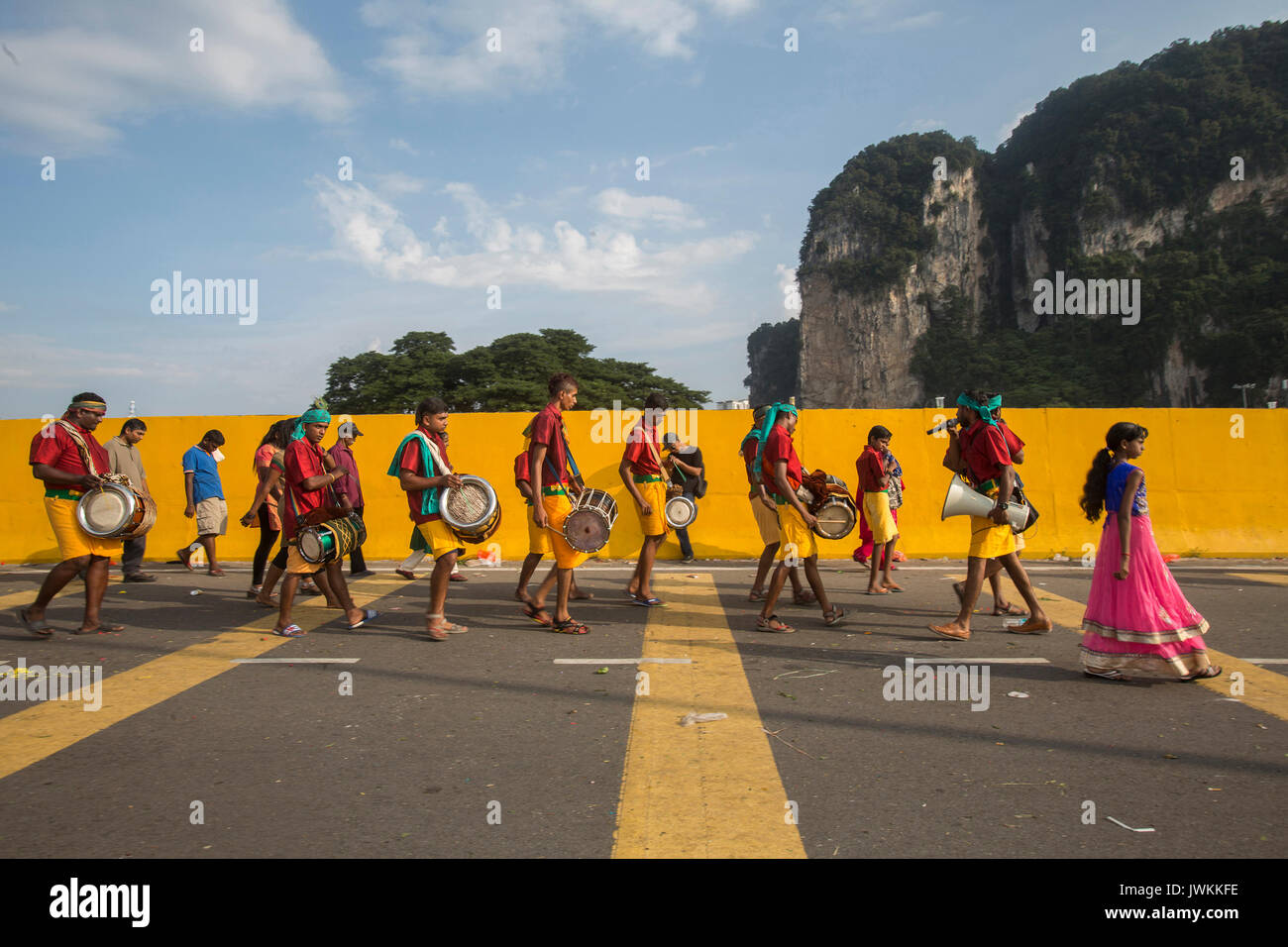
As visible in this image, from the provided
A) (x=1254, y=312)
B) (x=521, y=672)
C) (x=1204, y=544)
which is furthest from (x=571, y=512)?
(x=1254, y=312)

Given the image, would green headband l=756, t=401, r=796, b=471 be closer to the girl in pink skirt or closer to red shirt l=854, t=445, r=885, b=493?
red shirt l=854, t=445, r=885, b=493

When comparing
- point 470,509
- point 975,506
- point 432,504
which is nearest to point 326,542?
point 432,504

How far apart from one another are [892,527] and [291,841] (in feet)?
22.9

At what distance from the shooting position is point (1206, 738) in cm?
439

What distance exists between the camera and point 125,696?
5.35m

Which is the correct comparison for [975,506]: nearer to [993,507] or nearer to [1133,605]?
[993,507]

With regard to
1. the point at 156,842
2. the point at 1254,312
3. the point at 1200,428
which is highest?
the point at 1254,312

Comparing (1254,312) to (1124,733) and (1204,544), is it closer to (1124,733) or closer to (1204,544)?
(1204,544)

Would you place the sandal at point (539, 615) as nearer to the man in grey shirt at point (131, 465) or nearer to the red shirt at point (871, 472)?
the red shirt at point (871, 472)

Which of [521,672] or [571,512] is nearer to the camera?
[521,672]

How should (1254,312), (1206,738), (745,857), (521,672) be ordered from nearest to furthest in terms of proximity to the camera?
1. (745,857)
2. (1206,738)
3. (521,672)
4. (1254,312)

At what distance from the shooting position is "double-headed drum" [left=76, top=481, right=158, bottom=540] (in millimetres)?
6816

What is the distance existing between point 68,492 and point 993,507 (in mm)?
7422

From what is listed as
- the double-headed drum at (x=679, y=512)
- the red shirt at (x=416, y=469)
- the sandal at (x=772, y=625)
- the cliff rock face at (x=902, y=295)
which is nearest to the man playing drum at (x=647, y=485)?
the double-headed drum at (x=679, y=512)
